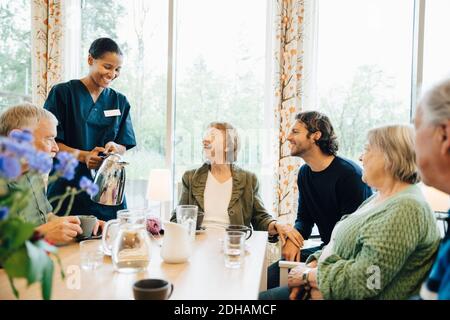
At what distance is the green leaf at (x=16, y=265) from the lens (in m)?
0.66

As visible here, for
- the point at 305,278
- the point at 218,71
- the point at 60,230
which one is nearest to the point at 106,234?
the point at 60,230

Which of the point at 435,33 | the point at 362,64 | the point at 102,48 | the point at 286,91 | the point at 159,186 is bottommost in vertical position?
the point at 159,186

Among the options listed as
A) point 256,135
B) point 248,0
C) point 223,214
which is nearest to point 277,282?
point 223,214

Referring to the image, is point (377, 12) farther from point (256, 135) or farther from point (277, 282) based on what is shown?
point (277, 282)

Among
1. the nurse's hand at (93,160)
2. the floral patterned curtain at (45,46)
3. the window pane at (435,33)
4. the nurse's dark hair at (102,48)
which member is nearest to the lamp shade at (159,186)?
the nurse's hand at (93,160)

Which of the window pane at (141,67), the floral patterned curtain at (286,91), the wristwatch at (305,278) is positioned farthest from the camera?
the window pane at (141,67)

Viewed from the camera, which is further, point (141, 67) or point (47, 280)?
point (141, 67)

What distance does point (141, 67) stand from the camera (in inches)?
135

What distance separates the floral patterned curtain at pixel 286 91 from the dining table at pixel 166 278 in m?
1.78

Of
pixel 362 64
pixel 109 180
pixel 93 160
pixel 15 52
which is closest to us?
pixel 109 180

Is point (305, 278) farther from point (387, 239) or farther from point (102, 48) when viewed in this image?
point (102, 48)

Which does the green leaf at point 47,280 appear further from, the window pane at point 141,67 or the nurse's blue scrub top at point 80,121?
the window pane at point 141,67

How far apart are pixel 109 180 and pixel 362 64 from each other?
97.6 inches

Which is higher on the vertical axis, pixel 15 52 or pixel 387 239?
pixel 15 52
